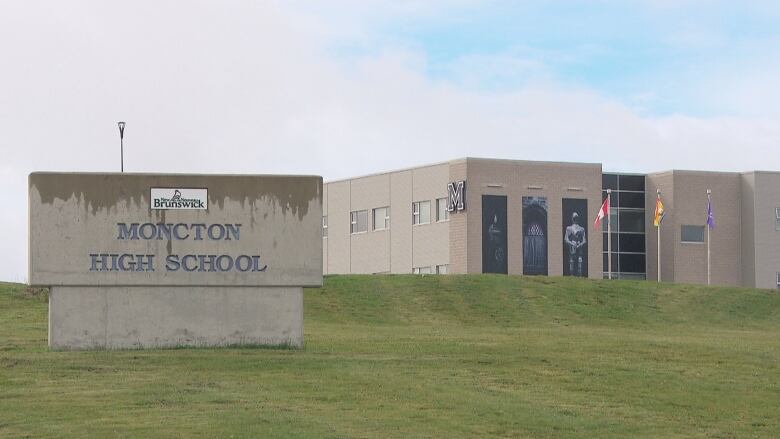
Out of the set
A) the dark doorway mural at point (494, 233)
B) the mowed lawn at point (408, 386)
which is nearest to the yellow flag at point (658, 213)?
the dark doorway mural at point (494, 233)

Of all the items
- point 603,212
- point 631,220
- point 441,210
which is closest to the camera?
point 603,212

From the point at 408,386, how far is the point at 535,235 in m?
58.1

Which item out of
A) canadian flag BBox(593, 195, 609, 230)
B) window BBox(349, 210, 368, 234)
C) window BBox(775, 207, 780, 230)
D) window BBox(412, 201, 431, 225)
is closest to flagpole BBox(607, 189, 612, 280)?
canadian flag BBox(593, 195, 609, 230)

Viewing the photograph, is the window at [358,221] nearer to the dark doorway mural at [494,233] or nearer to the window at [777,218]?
the dark doorway mural at [494,233]

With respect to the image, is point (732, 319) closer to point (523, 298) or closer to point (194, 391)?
point (523, 298)

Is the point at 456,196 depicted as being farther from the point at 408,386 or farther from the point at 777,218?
the point at 408,386

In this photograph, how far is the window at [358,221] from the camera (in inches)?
3541

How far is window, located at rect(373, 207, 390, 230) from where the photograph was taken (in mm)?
88375

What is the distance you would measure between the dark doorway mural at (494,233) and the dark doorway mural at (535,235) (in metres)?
1.19

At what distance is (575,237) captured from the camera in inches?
3297

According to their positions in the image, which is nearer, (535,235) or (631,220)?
(535,235)

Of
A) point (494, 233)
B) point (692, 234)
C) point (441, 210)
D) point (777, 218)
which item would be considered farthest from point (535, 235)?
point (777, 218)

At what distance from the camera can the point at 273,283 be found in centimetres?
3039

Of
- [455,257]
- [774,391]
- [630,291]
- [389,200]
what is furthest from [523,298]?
[389,200]
